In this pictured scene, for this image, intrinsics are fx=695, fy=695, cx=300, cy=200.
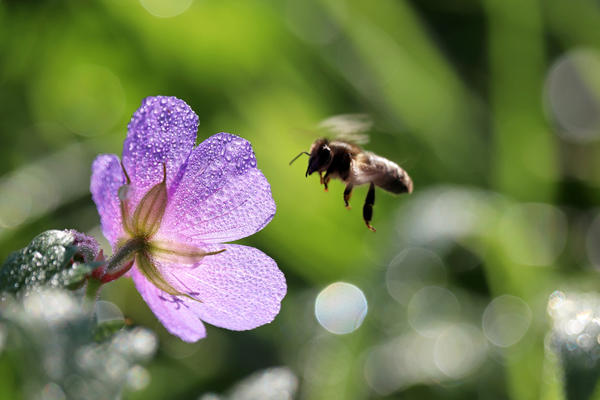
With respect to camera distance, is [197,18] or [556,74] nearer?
[197,18]

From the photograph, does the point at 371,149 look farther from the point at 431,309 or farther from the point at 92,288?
the point at 92,288

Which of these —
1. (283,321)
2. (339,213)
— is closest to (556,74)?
(339,213)

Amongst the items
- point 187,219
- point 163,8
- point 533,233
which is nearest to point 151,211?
point 187,219

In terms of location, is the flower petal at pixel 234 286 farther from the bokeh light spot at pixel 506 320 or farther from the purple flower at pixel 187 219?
the bokeh light spot at pixel 506 320

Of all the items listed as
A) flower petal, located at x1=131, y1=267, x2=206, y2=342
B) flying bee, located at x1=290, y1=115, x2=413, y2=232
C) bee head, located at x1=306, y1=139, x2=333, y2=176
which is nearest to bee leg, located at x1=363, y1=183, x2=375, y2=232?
flying bee, located at x1=290, y1=115, x2=413, y2=232

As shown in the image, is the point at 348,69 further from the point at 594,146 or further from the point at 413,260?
the point at 594,146

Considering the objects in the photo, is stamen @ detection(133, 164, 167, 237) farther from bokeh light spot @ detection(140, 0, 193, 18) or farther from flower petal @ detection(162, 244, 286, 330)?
bokeh light spot @ detection(140, 0, 193, 18)

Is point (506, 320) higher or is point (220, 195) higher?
point (220, 195)
